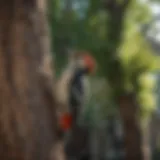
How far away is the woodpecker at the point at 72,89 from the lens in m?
1.39

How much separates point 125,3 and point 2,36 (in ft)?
4.60

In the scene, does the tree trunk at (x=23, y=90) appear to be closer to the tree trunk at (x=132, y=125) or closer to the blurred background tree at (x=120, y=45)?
the blurred background tree at (x=120, y=45)

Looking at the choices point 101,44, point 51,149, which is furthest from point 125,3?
point 51,149

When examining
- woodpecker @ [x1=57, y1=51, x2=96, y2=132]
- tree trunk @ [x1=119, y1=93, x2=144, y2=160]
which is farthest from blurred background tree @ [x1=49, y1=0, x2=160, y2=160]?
woodpecker @ [x1=57, y1=51, x2=96, y2=132]

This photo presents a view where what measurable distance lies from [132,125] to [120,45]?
503 mm

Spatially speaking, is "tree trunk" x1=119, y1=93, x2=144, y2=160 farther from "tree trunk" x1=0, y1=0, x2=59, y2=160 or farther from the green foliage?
"tree trunk" x1=0, y1=0, x2=59, y2=160

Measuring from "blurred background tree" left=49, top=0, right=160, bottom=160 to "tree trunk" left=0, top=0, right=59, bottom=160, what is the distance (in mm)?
950

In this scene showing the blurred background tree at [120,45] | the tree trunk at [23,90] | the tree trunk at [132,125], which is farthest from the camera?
the tree trunk at [132,125]

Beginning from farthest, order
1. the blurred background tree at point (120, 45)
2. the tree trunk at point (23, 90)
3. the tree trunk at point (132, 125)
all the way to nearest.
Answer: the tree trunk at point (132, 125)
the blurred background tree at point (120, 45)
the tree trunk at point (23, 90)

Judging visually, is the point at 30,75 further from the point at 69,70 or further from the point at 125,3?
the point at 125,3

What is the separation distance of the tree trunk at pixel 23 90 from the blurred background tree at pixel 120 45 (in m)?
0.95

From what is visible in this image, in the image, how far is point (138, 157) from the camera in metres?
2.70

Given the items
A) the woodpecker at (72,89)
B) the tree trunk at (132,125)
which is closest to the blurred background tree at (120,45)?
the tree trunk at (132,125)

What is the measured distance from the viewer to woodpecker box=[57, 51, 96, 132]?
1386 millimetres
